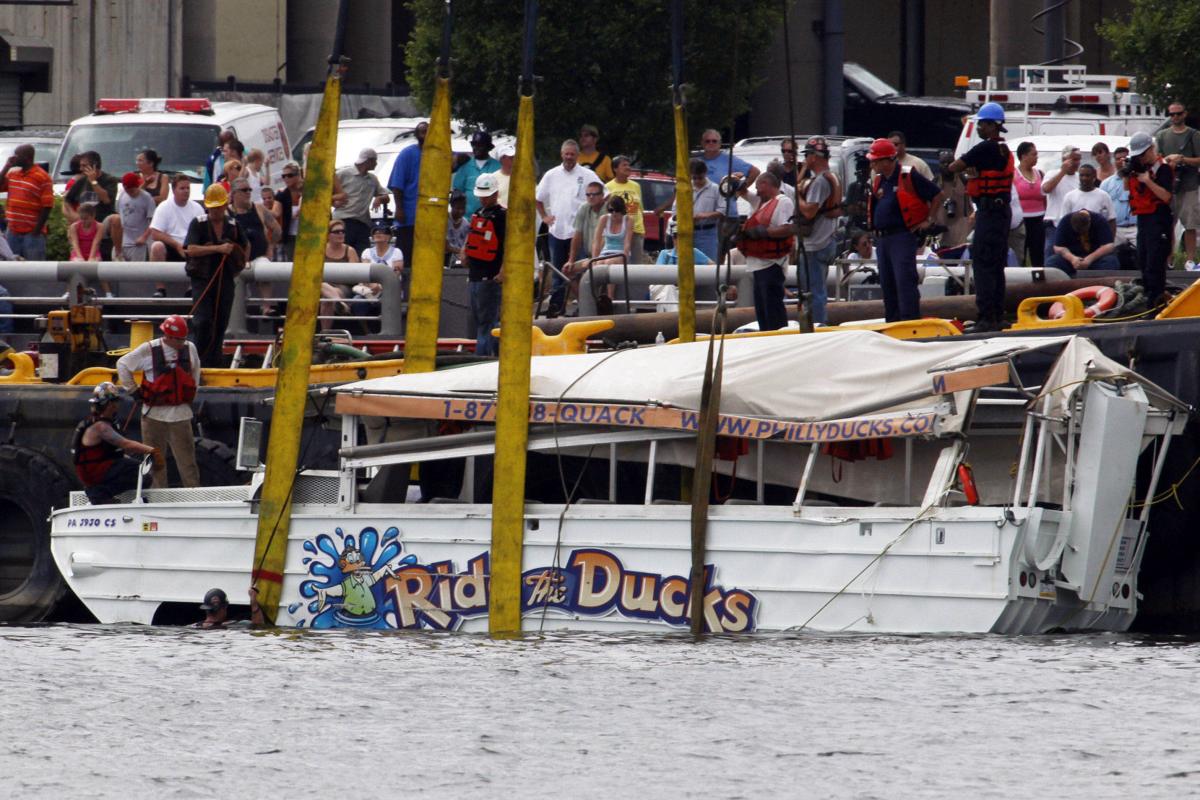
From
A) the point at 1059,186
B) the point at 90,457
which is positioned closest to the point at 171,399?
the point at 90,457

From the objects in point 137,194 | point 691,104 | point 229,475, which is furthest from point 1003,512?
point 691,104

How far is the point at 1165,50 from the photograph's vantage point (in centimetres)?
3481

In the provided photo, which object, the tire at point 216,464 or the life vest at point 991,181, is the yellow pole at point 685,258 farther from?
the tire at point 216,464

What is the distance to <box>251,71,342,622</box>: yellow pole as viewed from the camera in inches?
688

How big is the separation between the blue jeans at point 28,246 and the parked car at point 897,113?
1950 cm

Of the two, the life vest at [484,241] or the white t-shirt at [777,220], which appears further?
the life vest at [484,241]

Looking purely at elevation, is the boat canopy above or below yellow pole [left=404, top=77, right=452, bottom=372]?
below

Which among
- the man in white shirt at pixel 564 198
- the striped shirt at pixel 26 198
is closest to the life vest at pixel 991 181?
the man in white shirt at pixel 564 198

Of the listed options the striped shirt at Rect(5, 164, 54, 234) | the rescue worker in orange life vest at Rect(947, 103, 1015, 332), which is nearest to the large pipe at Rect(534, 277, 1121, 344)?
the rescue worker in orange life vest at Rect(947, 103, 1015, 332)

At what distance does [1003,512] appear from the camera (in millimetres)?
15492

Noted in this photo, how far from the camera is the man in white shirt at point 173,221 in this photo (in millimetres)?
23234

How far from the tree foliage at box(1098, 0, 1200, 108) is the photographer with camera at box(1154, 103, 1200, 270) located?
10.5m

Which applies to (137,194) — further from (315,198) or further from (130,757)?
(130,757)

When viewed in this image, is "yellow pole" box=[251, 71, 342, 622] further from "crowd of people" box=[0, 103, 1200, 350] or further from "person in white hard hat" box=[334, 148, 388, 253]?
"person in white hard hat" box=[334, 148, 388, 253]
